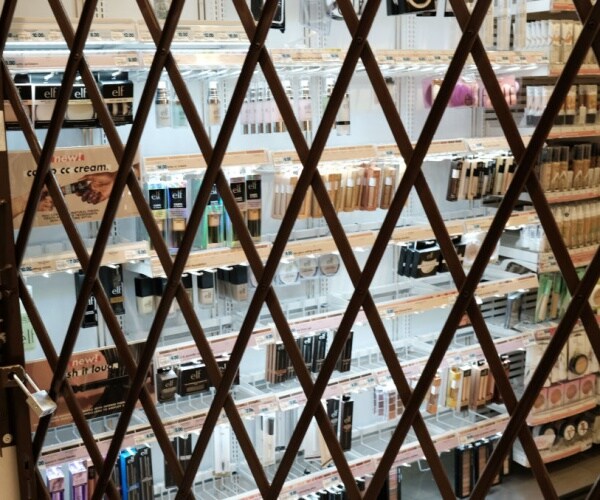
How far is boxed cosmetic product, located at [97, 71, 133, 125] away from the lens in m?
2.55

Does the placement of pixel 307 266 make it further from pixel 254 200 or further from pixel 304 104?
pixel 304 104

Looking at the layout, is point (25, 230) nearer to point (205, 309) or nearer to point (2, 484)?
point (2, 484)

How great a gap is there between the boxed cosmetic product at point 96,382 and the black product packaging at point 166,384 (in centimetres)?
19

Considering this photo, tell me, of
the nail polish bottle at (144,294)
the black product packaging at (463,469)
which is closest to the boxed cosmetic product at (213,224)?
the nail polish bottle at (144,294)

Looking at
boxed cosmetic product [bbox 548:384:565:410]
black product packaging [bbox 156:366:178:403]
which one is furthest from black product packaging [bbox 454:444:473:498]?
black product packaging [bbox 156:366:178:403]

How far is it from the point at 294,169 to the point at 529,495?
6.31 feet

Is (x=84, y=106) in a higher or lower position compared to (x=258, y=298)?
higher

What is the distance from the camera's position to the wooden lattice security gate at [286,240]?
118cm

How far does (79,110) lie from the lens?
8.25ft

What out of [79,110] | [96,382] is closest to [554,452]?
[96,382]

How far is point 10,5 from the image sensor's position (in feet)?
4.41

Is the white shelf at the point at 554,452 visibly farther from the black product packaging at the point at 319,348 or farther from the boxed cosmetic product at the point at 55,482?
the boxed cosmetic product at the point at 55,482

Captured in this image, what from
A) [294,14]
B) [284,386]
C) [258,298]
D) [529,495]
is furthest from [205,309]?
[258,298]

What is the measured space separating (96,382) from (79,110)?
2.91 ft
